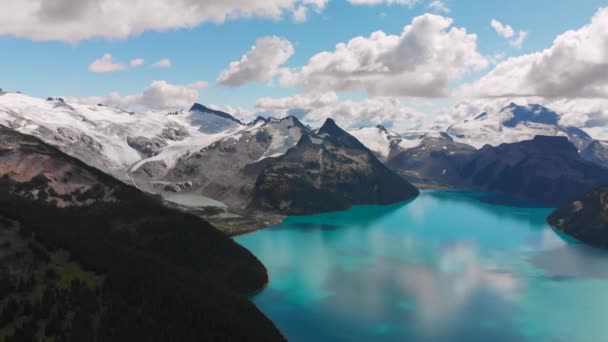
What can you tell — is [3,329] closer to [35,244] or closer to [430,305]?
[35,244]

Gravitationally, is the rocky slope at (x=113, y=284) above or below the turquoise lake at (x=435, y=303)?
above

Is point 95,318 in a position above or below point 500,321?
above

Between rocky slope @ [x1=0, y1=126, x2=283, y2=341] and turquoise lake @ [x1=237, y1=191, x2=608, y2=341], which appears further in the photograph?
turquoise lake @ [x1=237, y1=191, x2=608, y2=341]

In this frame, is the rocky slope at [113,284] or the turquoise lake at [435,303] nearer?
the rocky slope at [113,284]

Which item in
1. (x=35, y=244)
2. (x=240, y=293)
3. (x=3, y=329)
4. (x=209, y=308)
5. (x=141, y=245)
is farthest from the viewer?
(x=141, y=245)

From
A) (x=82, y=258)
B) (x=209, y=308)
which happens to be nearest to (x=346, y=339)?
(x=209, y=308)

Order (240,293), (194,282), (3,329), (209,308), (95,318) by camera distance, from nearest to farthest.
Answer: (3,329)
(95,318)
(209,308)
(194,282)
(240,293)

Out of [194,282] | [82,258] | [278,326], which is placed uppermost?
[82,258]

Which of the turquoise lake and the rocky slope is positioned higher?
the rocky slope

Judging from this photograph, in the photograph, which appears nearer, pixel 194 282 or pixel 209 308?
pixel 209 308

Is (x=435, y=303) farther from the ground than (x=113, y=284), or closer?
closer

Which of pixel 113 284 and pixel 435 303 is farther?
pixel 435 303
